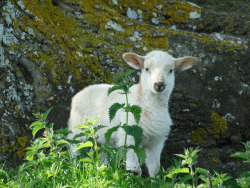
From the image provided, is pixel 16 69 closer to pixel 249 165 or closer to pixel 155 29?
pixel 155 29

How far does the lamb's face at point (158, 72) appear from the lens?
20.4ft

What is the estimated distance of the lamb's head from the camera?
622 cm

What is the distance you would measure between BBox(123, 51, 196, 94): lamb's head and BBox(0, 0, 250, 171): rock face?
29.2 inches

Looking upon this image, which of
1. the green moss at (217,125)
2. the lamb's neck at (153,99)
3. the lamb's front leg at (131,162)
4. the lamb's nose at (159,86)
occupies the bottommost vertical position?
the lamb's front leg at (131,162)

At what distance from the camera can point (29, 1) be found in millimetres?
7172

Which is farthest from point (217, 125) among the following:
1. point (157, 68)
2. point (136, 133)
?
point (136, 133)

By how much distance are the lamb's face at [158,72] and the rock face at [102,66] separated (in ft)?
2.91

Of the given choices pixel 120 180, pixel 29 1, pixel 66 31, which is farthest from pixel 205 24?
pixel 120 180

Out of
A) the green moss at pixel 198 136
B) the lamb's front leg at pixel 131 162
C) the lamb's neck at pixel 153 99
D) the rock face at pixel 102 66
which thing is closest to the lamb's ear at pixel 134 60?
the lamb's neck at pixel 153 99

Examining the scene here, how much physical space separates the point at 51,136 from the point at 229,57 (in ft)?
12.5

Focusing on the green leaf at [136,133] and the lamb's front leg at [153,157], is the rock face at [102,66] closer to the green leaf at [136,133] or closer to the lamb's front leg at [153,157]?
the lamb's front leg at [153,157]

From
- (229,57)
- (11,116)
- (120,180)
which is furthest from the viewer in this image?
(229,57)

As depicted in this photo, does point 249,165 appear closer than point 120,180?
No

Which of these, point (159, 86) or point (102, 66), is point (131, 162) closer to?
point (159, 86)
